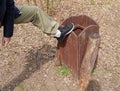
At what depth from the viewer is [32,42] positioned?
4.99 meters

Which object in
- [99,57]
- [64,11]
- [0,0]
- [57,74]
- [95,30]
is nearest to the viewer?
[0,0]

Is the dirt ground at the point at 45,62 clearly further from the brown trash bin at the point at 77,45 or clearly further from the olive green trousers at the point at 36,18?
the olive green trousers at the point at 36,18

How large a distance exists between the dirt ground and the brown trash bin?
0.21 m

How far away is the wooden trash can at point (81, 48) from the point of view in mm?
3762

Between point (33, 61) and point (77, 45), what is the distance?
0.92 meters

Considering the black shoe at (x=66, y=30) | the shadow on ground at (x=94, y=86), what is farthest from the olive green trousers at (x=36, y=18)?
the shadow on ground at (x=94, y=86)

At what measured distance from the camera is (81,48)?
398 centimetres

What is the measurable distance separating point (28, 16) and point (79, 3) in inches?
97.6

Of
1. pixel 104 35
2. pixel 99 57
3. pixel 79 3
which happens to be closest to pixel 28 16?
pixel 99 57

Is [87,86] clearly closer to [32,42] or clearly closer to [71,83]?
[71,83]

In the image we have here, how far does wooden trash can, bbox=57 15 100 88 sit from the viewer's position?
3762 mm

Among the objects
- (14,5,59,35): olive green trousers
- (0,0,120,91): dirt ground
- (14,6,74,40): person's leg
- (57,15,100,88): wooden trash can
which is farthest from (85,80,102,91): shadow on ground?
(14,5,59,35): olive green trousers

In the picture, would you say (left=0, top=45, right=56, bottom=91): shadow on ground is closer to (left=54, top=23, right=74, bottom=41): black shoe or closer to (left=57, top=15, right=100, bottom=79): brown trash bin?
(left=57, top=15, right=100, bottom=79): brown trash bin

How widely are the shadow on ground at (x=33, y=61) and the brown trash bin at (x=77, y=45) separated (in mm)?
316
